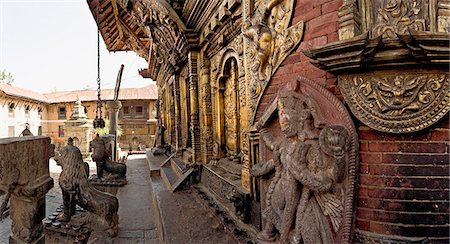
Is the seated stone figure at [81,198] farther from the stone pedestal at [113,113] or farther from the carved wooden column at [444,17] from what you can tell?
the stone pedestal at [113,113]

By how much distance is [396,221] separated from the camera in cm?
220

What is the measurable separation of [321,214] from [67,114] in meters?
36.0

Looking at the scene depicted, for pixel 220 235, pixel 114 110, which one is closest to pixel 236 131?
pixel 220 235

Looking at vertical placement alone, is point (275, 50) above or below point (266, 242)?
above

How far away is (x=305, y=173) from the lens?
247cm

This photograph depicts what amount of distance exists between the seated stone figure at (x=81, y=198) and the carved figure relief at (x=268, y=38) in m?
3.05

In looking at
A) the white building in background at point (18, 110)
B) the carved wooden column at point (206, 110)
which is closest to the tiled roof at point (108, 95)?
the white building in background at point (18, 110)

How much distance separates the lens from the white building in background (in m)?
24.6

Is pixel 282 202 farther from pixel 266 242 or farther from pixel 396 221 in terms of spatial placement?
pixel 396 221

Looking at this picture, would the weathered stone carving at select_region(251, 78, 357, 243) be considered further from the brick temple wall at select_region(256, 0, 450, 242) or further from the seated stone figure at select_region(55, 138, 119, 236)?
the seated stone figure at select_region(55, 138, 119, 236)

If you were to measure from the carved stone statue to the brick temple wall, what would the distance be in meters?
0.20

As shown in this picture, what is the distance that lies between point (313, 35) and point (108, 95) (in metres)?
33.4

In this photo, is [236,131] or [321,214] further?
[236,131]

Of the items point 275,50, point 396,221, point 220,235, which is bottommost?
point 220,235
